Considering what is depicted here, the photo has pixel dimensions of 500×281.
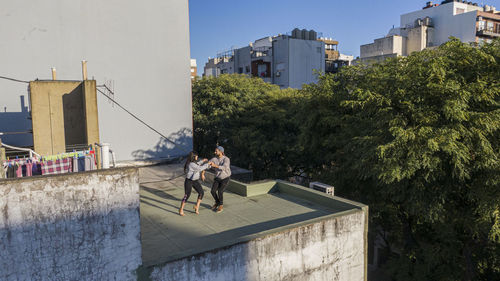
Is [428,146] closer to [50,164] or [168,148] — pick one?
[50,164]

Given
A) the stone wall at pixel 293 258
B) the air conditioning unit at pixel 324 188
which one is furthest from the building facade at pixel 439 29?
the stone wall at pixel 293 258

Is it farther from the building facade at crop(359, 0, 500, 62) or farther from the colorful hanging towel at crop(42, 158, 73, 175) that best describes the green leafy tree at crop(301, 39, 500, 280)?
the building facade at crop(359, 0, 500, 62)

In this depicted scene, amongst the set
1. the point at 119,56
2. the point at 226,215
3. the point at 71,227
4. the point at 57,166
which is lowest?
the point at 226,215

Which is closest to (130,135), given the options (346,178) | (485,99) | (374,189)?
(346,178)

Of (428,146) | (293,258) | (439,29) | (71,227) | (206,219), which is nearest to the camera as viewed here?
(71,227)

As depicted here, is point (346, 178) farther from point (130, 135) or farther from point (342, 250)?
point (130, 135)

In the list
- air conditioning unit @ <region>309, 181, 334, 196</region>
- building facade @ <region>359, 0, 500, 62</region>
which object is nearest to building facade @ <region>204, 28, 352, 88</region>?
building facade @ <region>359, 0, 500, 62</region>

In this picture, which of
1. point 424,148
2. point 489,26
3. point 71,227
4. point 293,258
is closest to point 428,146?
point 424,148

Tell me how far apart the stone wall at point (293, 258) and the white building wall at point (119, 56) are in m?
11.4

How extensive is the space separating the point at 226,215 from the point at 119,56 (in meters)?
10.6

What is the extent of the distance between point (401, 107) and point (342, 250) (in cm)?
507

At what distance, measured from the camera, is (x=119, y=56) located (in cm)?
1644

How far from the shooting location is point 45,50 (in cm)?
1492

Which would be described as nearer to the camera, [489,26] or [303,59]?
[489,26]
